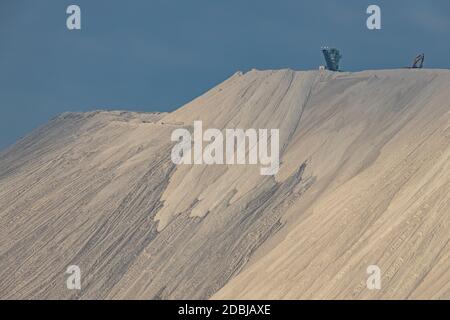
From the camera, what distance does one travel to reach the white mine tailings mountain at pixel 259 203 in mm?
57125

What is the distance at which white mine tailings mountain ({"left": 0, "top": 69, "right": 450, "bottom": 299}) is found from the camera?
5712cm

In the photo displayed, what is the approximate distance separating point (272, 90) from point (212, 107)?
125 inches

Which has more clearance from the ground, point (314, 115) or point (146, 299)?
point (314, 115)

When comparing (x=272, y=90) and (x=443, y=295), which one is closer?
(x=443, y=295)

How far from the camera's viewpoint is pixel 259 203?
66.8m

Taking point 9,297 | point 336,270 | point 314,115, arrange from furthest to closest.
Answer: point 314,115 < point 9,297 < point 336,270

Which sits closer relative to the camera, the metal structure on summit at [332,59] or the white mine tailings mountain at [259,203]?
the white mine tailings mountain at [259,203]

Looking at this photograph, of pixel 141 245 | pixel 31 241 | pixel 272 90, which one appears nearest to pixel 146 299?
pixel 141 245

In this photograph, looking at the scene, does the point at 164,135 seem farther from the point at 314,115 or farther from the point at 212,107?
the point at 314,115

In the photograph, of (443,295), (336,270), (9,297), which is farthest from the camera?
(9,297)

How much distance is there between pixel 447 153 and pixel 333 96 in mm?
14587

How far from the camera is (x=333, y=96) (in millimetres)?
74750

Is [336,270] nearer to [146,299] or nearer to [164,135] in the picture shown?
[146,299]

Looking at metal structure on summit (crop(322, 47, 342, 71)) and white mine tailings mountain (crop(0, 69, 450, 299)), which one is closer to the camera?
white mine tailings mountain (crop(0, 69, 450, 299))
